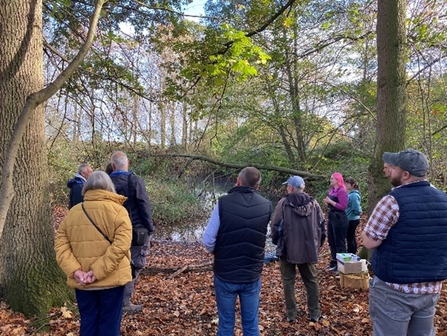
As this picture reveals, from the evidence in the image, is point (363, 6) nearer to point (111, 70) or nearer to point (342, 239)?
point (342, 239)

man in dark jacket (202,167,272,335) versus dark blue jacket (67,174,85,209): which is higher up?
dark blue jacket (67,174,85,209)

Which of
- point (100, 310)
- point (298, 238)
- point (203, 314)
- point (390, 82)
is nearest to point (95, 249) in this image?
point (100, 310)

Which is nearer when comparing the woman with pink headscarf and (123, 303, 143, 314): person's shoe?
(123, 303, 143, 314): person's shoe

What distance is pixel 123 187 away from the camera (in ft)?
13.8

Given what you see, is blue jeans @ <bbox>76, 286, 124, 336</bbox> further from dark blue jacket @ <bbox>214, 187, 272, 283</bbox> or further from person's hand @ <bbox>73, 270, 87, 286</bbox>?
dark blue jacket @ <bbox>214, 187, 272, 283</bbox>

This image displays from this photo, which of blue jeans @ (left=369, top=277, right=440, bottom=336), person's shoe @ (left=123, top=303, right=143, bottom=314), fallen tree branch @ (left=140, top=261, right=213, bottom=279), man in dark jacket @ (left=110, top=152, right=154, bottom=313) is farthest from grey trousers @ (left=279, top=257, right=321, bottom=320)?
fallen tree branch @ (left=140, top=261, right=213, bottom=279)

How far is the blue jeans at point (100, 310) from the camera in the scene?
3086 millimetres

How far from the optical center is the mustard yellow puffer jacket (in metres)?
2.93

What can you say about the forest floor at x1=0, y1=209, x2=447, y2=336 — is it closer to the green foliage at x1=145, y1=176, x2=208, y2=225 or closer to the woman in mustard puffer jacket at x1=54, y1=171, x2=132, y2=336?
the woman in mustard puffer jacket at x1=54, y1=171, x2=132, y2=336

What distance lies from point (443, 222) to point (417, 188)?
291 millimetres

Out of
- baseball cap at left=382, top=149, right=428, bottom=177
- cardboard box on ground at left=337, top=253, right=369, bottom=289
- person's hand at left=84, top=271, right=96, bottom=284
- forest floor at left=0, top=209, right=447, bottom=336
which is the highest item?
baseball cap at left=382, top=149, right=428, bottom=177

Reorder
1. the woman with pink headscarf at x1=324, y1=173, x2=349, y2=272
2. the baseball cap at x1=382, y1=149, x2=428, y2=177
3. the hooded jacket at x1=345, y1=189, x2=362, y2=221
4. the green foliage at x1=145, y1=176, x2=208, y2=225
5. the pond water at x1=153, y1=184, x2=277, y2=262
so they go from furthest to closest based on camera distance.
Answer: the green foliage at x1=145, y1=176, x2=208, y2=225
the pond water at x1=153, y1=184, x2=277, y2=262
the hooded jacket at x1=345, y1=189, x2=362, y2=221
the woman with pink headscarf at x1=324, y1=173, x2=349, y2=272
the baseball cap at x1=382, y1=149, x2=428, y2=177

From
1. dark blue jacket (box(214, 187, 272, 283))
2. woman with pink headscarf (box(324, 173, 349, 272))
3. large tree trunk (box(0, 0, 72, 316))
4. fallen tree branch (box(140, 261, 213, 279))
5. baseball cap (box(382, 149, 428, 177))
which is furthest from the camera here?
fallen tree branch (box(140, 261, 213, 279))

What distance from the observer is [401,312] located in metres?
2.57
